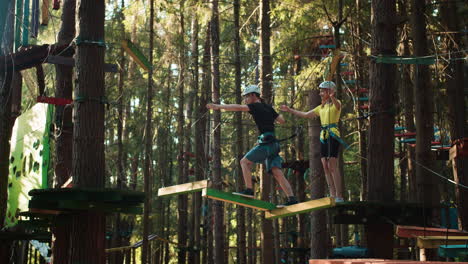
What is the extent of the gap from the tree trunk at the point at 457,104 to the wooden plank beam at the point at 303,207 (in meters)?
5.74

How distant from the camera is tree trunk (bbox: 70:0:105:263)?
8812 mm

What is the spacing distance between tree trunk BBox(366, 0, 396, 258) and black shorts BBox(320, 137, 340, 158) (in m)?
1.63

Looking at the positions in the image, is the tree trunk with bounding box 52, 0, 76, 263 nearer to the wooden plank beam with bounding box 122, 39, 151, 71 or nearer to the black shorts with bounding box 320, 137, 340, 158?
the wooden plank beam with bounding box 122, 39, 151, 71

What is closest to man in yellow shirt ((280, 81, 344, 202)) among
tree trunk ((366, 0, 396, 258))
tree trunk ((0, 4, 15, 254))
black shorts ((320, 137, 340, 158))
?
black shorts ((320, 137, 340, 158))

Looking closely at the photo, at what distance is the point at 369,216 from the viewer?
10500 mm

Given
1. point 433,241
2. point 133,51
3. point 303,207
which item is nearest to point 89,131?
point 133,51

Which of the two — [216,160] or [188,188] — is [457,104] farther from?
[188,188]

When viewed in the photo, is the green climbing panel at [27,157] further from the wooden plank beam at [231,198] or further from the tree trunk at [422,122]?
the tree trunk at [422,122]

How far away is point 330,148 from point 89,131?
3.63 meters

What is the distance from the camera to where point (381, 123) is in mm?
10781

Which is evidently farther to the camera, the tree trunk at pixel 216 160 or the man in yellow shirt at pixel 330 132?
the tree trunk at pixel 216 160

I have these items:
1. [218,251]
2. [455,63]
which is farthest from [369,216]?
[218,251]

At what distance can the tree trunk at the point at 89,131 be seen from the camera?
881cm

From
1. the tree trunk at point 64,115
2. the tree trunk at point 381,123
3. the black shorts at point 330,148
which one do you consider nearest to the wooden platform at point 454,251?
the black shorts at point 330,148
